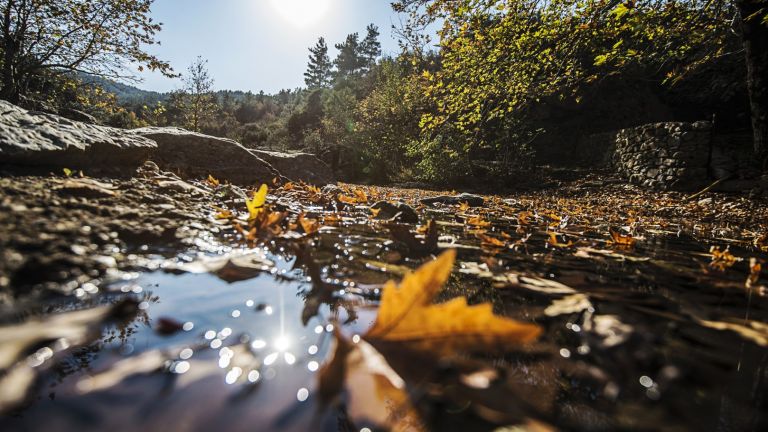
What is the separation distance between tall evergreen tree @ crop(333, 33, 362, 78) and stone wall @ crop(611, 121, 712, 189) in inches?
2207

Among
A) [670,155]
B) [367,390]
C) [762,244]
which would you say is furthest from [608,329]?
[670,155]

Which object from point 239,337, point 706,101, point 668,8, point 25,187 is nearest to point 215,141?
point 25,187

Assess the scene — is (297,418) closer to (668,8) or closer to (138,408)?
(138,408)

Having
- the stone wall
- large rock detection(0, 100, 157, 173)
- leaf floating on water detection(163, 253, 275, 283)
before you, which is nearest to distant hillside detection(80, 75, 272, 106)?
large rock detection(0, 100, 157, 173)

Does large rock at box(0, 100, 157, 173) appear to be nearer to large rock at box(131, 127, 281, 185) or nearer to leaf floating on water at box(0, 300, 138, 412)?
large rock at box(131, 127, 281, 185)

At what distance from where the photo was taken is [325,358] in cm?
55

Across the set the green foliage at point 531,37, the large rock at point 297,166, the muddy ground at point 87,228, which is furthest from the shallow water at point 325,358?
the large rock at point 297,166

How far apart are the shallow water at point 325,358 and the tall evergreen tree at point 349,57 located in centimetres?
6538

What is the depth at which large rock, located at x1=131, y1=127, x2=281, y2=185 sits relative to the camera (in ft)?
15.0

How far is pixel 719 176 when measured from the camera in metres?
9.74

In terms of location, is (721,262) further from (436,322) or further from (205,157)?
(205,157)

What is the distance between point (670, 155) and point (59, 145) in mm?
14037

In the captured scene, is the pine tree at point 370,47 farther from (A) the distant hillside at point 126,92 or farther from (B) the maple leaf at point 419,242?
(B) the maple leaf at point 419,242

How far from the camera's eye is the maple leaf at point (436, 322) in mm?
460
